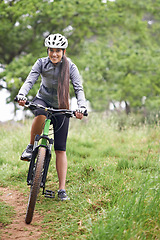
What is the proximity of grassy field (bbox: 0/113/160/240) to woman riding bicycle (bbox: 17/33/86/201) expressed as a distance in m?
0.48

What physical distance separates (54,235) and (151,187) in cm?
121

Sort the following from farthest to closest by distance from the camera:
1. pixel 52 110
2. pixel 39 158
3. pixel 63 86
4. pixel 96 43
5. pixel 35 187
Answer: pixel 96 43, pixel 63 86, pixel 52 110, pixel 39 158, pixel 35 187

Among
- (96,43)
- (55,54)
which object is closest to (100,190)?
(55,54)

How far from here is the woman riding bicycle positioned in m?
4.22

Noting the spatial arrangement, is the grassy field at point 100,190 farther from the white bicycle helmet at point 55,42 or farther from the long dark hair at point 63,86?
the white bicycle helmet at point 55,42

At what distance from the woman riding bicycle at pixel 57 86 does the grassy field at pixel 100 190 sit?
0.48 m

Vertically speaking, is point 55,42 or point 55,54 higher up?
point 55,42

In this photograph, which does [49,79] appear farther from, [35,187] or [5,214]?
[5,214]

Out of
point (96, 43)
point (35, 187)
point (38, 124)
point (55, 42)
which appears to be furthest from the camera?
point (96, 43)

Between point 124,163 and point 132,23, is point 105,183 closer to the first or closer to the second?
point 124,163

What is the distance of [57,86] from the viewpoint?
4.35 meters

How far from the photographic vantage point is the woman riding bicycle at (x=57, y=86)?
4.22m

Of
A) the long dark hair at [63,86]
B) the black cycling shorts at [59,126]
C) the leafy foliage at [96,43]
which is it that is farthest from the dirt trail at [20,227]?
the leafy foliage at [96,43]

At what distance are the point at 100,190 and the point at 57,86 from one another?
60.3 inches
